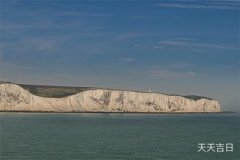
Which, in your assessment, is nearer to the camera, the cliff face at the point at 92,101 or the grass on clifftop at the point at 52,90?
the cliff face at the point at 92,101

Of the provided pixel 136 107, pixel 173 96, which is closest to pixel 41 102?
pixel 136 107

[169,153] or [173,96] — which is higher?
[173,96]

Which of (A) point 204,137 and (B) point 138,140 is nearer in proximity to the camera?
(B) point 138,140

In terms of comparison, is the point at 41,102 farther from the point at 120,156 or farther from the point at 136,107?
the point at 120,156

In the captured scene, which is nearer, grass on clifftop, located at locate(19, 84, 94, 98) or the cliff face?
the cliff face

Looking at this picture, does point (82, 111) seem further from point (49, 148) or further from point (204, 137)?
point (49, 148)

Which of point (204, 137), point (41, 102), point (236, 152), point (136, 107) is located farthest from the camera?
point (136, 107)

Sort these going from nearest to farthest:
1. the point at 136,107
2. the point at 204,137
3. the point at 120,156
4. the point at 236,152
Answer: the point at 120,156 → the point at 236,152 → the point at 204,137 → the point at 136,107
